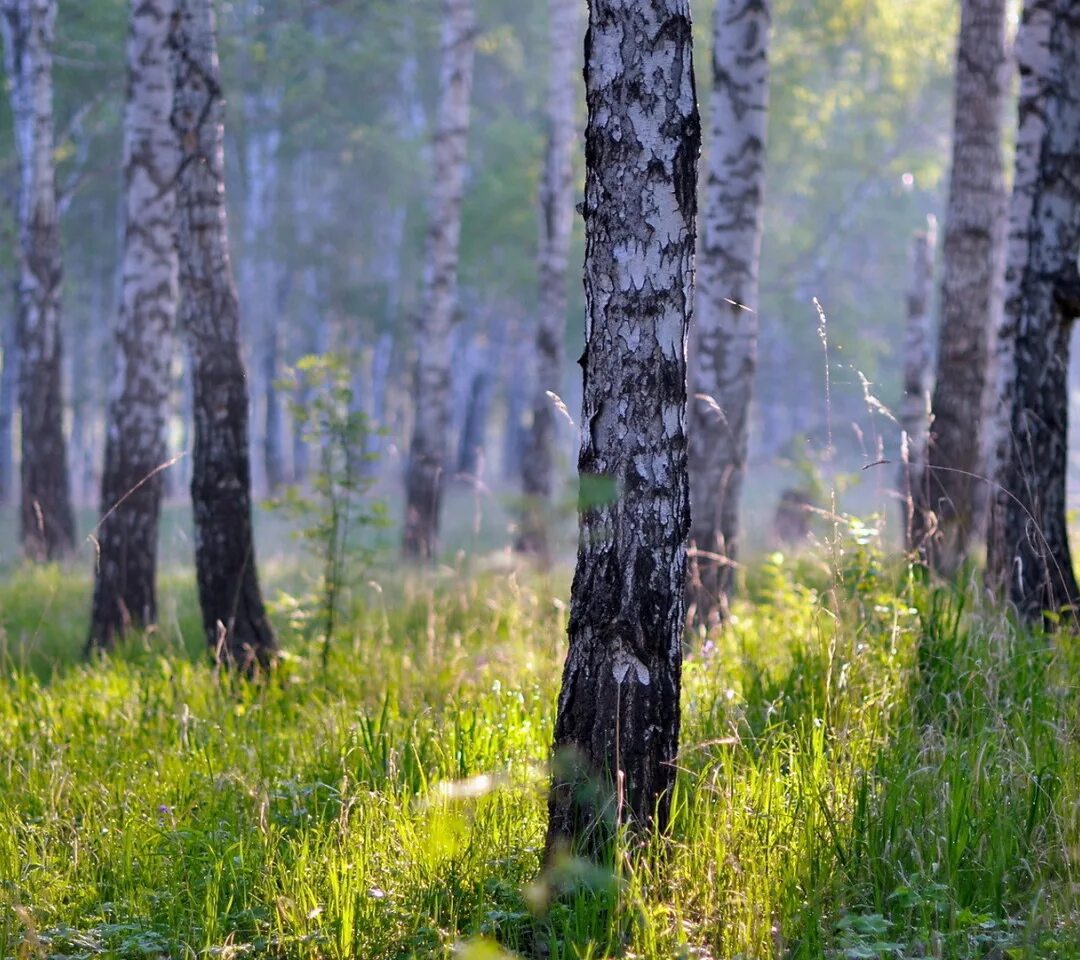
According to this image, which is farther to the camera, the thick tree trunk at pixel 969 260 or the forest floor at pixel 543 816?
the thick tree trunk at pixel 969 260

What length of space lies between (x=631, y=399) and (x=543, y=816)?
134 cm

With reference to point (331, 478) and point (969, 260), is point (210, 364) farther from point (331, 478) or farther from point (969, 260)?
point (969, 260)

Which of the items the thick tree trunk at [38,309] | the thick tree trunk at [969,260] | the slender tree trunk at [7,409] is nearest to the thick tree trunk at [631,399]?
the thick tree trunk at [969,260]

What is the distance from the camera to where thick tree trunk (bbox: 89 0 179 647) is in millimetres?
7668

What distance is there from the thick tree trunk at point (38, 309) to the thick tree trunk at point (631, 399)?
1051 centimetres

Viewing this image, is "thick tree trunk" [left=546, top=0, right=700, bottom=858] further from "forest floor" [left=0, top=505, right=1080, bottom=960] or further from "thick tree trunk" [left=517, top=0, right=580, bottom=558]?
"thick tree trunk" [left=517, top=0, right=580, bottom=558]

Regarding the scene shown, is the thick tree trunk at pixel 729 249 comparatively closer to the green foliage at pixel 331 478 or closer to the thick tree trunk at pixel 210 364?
the green foliage at pixel 331 478

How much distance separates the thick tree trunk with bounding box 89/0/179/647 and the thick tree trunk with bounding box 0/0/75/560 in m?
4.87

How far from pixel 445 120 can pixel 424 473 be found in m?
3.93

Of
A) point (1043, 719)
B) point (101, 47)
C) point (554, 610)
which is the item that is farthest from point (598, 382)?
point (101, 47)

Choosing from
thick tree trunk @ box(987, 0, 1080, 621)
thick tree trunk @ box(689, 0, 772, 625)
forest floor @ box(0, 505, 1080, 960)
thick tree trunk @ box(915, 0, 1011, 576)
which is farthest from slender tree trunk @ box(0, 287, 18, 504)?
thick tree trunk @ box(987, 0, 1080, 621)

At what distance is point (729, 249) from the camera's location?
706 cm

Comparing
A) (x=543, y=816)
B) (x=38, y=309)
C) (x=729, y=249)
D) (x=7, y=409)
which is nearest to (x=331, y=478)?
(x=729, y=249)

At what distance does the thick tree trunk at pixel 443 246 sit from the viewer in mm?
12766
